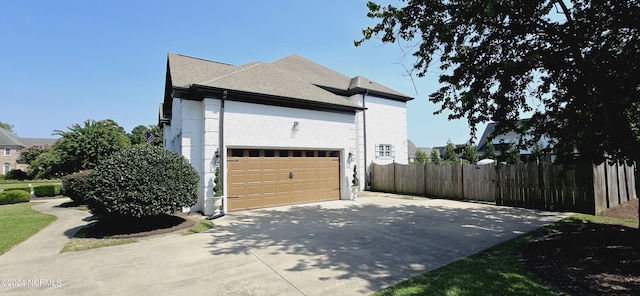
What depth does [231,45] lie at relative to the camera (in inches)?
478

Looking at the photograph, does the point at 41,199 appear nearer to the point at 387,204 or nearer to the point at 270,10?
the point at 270,10

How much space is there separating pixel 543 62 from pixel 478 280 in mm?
4104

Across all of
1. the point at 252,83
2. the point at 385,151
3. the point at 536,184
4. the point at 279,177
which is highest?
the point at 252,83

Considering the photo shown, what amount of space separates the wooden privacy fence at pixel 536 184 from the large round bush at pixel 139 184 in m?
8.50

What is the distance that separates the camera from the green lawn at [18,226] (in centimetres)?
631

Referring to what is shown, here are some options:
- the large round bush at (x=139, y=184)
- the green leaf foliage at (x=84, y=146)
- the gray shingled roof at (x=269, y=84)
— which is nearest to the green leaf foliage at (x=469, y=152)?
the gray shingled roof at (x=269, y=84)

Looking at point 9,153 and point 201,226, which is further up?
point 9,153

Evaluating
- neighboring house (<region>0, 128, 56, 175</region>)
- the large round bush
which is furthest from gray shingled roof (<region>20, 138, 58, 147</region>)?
the large round bush

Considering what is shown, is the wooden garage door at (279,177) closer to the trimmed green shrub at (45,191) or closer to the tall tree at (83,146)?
the tall tree at (83,146)

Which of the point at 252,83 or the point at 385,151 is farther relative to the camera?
the point at 385,151

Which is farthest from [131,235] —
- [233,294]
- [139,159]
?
[233,294]

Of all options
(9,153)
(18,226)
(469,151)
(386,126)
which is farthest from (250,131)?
(9,153)

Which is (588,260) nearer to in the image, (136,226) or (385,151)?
(136,226)

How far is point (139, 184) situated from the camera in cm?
679
